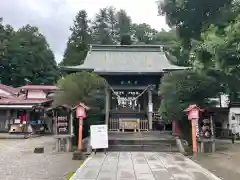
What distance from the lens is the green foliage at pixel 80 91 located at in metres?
14.8

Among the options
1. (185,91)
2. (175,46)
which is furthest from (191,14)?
(175,46)

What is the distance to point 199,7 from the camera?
916 cm

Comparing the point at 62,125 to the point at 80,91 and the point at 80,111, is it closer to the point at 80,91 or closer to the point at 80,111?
the point at 80,111

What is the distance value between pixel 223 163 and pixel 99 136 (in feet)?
16.2

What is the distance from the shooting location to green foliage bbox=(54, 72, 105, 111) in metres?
14.8

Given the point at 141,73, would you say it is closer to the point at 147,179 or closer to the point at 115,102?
the point at 115,102

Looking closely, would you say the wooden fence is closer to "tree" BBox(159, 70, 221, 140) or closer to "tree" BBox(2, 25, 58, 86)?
"tree" BBox(159, 70, 221, 140)

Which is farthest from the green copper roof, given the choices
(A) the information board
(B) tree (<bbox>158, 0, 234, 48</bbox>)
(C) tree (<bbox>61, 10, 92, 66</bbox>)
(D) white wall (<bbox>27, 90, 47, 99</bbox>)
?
(C) tree (<bbox>61, 10, 92, 66</bbox>)

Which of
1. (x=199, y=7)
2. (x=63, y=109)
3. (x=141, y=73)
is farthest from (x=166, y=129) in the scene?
(x=199, y=7)

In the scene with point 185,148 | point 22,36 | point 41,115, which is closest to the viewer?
point 185,148

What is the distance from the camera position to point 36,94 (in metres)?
29.2

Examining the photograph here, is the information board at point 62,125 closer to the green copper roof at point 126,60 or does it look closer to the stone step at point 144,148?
the stone step at point 144,148

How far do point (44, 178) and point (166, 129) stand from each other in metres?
12.7

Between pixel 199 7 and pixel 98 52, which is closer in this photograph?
pixel 199 7
